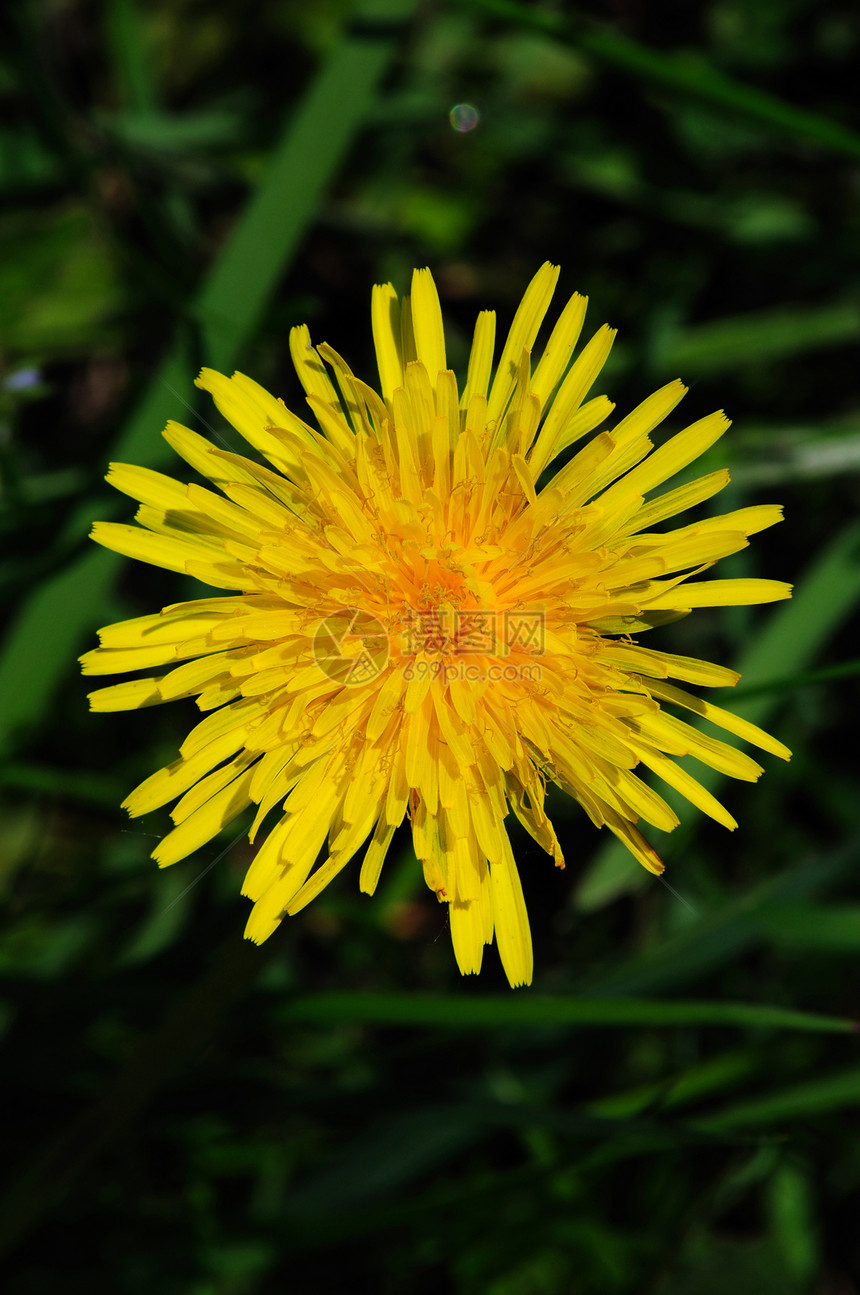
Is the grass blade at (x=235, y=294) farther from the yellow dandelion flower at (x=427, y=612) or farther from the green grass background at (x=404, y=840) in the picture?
the yellow dandelion flower at (x=427, y=612)

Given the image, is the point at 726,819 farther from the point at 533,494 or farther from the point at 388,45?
the point at 388,45

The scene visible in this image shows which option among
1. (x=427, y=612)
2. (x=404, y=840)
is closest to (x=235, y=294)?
(x=427, y=612)

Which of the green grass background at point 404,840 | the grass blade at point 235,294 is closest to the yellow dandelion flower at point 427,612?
the green grass background at point 404,840

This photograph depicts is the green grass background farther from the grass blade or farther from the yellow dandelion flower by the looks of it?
the yellow dandelion flower

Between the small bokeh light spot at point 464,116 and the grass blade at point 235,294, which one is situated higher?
the small bokeh light spot at point 464,116


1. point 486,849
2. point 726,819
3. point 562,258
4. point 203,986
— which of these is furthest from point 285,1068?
point 562,258

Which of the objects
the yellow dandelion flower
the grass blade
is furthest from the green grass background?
the yellow dandelion flower
